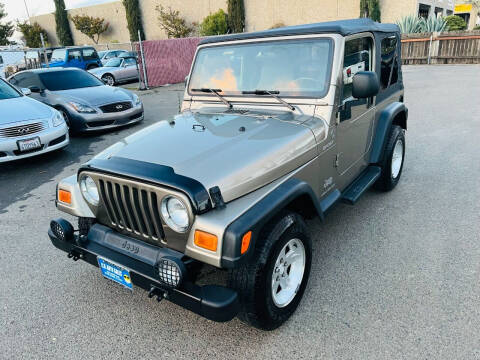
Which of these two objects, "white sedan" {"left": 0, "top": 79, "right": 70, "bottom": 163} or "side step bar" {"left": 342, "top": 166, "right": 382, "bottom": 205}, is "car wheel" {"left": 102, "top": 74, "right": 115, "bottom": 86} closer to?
"white sedan" {"left": 0, "top": 79, "right": 70, "bottom": 163}

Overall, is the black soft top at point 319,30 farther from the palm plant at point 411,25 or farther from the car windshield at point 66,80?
the palm plant at point 411,25

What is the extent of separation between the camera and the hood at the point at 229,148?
7.48ft

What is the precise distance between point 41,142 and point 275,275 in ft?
17.3

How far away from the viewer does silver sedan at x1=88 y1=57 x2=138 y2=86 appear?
16531 mm

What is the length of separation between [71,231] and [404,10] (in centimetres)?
2922

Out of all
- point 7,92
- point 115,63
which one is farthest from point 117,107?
point 115,63

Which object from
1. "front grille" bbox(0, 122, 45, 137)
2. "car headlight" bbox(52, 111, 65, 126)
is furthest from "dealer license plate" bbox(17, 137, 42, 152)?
"car headlight" bbox(52, 111, 65, 126)

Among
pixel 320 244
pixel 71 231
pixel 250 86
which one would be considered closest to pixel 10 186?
pixel 71 231

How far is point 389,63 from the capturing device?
4.23 metres

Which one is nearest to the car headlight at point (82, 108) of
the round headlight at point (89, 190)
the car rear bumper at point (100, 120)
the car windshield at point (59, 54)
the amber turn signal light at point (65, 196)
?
the car rear bumper at point (100, 120)

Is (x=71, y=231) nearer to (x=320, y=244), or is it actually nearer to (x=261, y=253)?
(x=261, y=253)

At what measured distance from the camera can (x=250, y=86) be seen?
3311 mm

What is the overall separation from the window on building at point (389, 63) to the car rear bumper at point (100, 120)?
6.06 meters

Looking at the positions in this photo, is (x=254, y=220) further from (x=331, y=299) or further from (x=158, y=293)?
(x=331, y=299)
